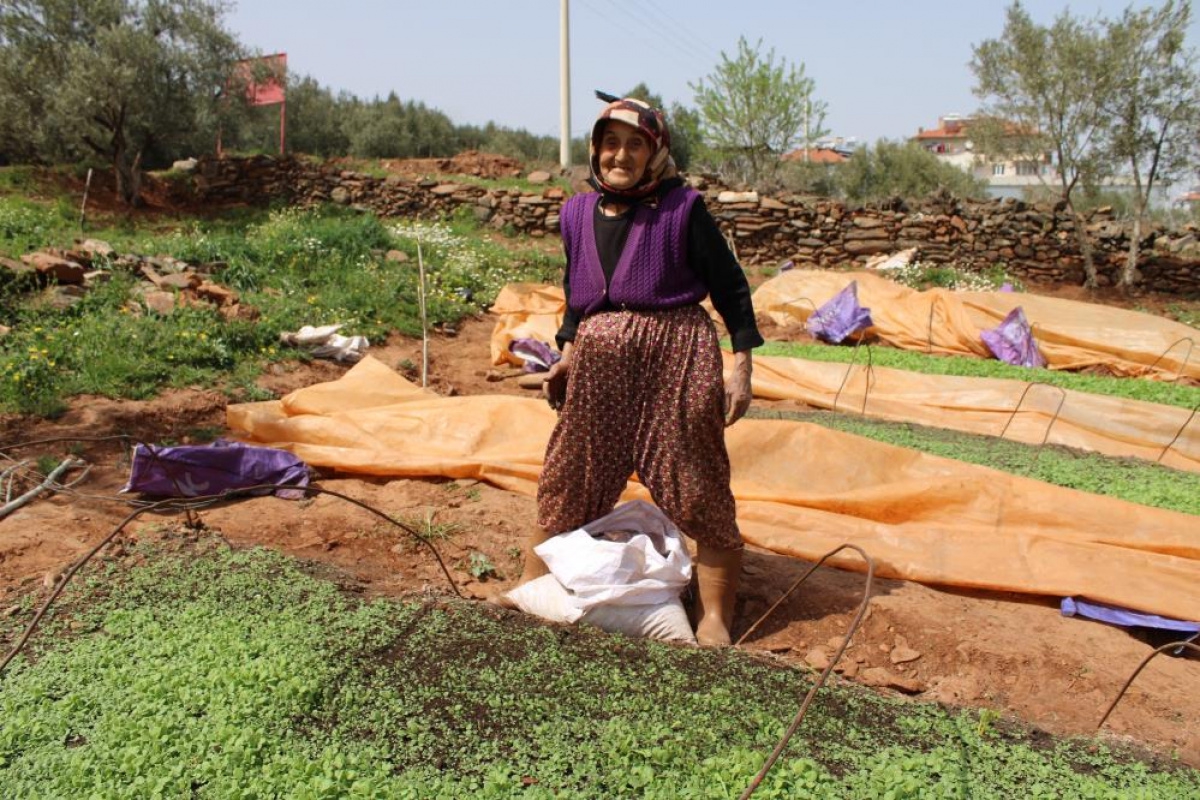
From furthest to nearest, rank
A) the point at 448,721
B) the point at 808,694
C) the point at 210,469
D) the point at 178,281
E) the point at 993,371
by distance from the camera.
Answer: the point at 993,371 < the point at 178,281 < the point at 210,469 < the point at 448,721 < the point at 808,694

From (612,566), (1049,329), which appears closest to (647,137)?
(612,566)

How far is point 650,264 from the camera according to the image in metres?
2.50

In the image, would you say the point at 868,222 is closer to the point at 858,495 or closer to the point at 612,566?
the point at 858,495

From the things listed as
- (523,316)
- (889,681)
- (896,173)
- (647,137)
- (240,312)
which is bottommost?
(889,681)

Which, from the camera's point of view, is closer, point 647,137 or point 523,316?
point 647,137

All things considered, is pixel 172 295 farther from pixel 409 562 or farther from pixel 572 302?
pixel 572 302

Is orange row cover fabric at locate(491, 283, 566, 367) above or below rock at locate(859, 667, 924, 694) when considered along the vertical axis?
above

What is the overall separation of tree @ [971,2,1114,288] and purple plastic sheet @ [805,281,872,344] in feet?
18.5

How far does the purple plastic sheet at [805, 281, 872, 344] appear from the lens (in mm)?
8641

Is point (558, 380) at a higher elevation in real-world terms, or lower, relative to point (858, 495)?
higher

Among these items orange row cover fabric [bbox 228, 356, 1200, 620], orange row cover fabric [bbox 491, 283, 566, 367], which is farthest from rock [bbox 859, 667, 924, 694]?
orange row cover fabric [bbox 491, 283, 566, 367]

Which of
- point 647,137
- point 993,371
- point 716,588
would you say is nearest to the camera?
point 647,137

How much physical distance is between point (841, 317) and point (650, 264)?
664 cm

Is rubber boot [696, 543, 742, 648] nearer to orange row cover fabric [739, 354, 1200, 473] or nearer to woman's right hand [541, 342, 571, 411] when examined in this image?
woman's right hand [541, 342, 571, 411]
